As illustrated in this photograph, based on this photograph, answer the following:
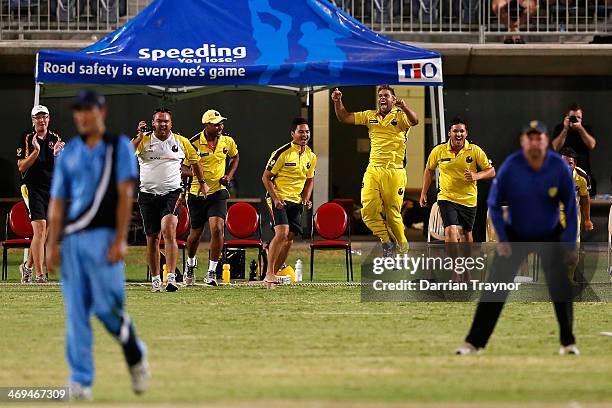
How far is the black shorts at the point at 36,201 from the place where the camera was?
60.8ft

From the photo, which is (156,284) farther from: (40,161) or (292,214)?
(40,161)

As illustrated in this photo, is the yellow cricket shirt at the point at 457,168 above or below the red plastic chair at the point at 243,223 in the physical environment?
above

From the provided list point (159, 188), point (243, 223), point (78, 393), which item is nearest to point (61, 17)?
point (243, 223)

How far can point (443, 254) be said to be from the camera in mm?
16219

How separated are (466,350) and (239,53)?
797cm

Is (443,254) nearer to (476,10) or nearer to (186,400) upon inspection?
(186,400)

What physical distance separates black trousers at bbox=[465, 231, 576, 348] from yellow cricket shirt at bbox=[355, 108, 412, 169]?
7.67 meters

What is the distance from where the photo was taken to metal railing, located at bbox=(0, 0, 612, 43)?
25469 millimetres

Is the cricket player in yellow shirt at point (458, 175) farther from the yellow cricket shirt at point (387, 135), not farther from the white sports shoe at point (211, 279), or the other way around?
the white sports shoe at point (211, 279)

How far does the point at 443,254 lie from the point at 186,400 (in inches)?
308

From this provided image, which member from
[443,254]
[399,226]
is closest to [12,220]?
[399,226]

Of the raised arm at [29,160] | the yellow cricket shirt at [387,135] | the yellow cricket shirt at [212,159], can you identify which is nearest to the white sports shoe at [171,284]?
the yellow cricket shirt at [212,159]

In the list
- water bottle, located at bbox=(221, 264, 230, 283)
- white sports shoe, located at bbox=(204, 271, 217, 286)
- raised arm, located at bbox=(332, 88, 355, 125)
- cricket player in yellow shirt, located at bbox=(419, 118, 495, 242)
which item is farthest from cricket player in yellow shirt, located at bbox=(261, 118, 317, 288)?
cricket player in yellow shirt, located at bbox=(419, 118, 495, 242)

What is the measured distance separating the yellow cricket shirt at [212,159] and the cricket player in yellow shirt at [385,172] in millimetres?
1589
